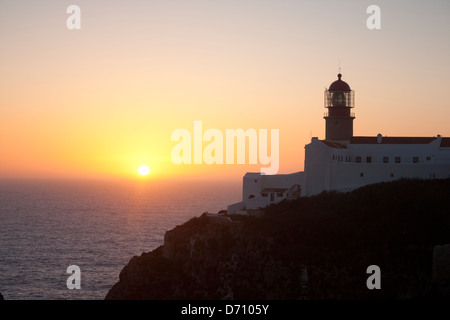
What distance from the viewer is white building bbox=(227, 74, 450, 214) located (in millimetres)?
52906

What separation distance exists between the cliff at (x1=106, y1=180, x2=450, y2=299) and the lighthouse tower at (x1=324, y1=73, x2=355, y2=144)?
9.79 meters

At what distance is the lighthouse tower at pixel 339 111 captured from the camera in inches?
2313

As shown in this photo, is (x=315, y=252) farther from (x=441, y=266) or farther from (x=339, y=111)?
(x=339, y=111)

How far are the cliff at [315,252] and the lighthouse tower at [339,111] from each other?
32.1ft

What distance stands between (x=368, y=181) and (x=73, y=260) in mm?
42974

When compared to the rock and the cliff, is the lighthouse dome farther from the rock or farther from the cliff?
the rock

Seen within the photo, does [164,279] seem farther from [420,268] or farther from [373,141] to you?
[373,141]

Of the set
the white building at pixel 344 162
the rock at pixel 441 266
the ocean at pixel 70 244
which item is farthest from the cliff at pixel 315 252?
the ocean at pixel 70 244

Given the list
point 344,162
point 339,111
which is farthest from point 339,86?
point 344,162

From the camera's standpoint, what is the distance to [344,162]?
177 ft

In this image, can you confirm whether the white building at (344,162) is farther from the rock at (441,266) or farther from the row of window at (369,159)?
the rock at (441,266)

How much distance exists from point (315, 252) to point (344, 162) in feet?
52.7

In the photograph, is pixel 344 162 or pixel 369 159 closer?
pixel 344 162

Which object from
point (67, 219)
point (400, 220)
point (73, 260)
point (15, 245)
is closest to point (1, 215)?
point (67, 219)
